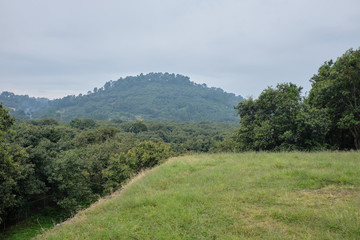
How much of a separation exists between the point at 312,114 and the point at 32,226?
941 inches

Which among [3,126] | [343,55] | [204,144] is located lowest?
[204,144]

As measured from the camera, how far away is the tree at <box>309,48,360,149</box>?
559 inches

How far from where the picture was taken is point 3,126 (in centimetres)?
986

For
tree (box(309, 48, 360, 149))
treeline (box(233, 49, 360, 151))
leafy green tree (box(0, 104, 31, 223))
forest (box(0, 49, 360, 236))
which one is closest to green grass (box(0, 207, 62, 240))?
forest (box(0, 49, 360, 236))

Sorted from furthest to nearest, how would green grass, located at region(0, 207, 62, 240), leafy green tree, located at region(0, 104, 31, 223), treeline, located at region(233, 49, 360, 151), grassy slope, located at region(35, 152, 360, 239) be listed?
1. green grass, located at region(0, 207, 62, 240)
2. treeline, located at region(233, 49, 360, 151)
3. leafy green tree, located at region(0, 104, 31, 223)
4. grassy slope, located at region(35, 152, 360, 239)

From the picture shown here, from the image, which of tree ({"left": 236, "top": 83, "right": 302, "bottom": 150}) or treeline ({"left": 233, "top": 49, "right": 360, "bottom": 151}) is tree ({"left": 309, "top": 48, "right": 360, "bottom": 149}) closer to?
treeline ({"left": 233, "top": 49, "right": 360, "bottom": 151})

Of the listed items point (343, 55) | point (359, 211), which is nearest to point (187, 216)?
point (359, 211)

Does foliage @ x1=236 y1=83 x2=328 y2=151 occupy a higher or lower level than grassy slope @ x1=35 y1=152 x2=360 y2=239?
higher

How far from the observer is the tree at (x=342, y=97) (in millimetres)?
14188

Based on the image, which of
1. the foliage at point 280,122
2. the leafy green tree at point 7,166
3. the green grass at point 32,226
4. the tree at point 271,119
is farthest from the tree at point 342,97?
the green grass at point 32,226

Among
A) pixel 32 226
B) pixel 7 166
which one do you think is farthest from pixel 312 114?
pixel 32 226

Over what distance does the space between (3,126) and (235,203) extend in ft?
35.5

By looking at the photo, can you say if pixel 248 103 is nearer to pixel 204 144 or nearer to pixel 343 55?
pixel 343 55

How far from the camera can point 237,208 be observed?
17.9 feet
